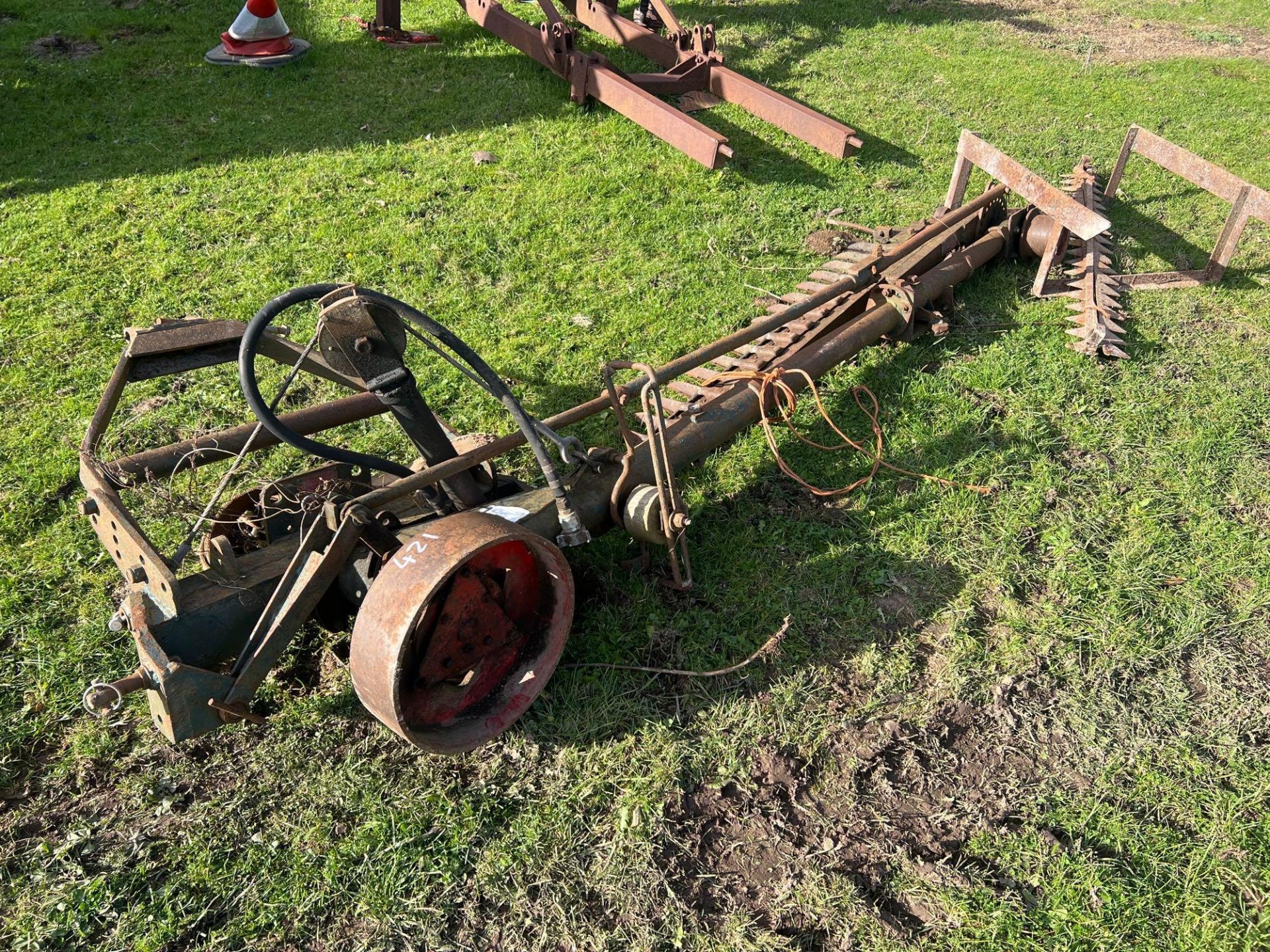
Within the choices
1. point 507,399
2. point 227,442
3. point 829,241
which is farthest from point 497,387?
point 829,241

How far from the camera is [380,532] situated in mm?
3203

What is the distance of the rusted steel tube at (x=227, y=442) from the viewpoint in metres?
3.46

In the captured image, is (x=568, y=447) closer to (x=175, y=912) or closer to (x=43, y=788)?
(x=175, y=912)

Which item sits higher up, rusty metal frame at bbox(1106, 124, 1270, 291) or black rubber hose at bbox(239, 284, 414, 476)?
black rubber hose at bbox(239, 284, 414, 476)

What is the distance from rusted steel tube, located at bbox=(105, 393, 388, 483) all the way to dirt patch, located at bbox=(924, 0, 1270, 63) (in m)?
9.79

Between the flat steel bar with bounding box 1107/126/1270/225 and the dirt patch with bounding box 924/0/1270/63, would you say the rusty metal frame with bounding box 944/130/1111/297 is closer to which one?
the flat steel bar with bounding box 1107/126/1270/225

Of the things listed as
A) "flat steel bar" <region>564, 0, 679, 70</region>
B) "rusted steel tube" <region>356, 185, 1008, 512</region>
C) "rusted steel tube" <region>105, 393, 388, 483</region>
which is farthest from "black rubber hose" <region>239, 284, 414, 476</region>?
"flat steel bar" <region>564, 0, 679, 70</region>

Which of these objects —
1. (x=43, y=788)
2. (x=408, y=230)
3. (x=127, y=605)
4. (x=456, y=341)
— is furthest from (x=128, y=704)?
(x=408, y=230)

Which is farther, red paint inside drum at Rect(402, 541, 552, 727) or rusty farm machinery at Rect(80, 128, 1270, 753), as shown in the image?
red paint inside drum at Rect(402, 541, 552, 727)

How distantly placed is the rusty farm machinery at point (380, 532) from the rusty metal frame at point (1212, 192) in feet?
11.3

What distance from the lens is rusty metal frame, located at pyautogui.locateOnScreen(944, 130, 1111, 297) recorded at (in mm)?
5468

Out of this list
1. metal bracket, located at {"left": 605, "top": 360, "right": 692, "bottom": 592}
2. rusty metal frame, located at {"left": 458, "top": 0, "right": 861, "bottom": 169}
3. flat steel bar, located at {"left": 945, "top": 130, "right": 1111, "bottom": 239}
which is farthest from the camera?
rusty metal frame, located at {"left": 458, "top": 0, "right": 861, "bottom": 169}

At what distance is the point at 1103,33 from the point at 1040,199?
7087mm

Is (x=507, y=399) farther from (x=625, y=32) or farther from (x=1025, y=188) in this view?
(x=625, y=32)
